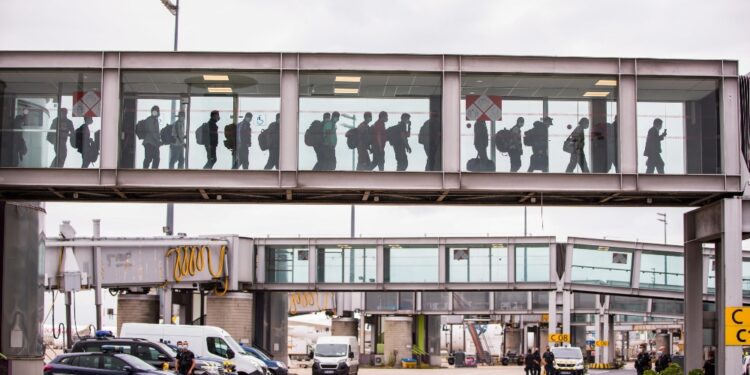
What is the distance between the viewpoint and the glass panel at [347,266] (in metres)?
62.0

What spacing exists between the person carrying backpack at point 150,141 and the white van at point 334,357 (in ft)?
93.1

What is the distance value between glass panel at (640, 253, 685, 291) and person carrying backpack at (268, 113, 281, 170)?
39780 mm

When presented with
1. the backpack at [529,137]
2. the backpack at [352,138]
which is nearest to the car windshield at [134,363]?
the backpack at [352,138]

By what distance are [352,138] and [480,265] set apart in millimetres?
33904

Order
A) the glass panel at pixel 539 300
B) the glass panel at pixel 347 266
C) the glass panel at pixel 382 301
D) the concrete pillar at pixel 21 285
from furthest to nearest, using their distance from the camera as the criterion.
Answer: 1. the glass panel at pixel 382 301
2. the glass panel at pixel 539 300
3. the glass panel at pixel 347 266
4. the concrete pillar at pixel 21 285

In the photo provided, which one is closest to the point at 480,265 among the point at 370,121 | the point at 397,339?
the point at 397,339

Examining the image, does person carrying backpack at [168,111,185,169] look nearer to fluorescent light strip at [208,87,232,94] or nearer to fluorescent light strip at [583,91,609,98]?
fluorescent light strip at [208,87,232,94]

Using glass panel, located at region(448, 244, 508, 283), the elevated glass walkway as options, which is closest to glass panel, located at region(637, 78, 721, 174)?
the elevated glass walkway

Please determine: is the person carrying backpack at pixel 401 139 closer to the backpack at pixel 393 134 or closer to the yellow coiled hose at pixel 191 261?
the backpack at pixel 393 134

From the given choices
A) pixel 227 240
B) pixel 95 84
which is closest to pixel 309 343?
pixel 227 240

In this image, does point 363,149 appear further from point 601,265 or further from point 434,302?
point 434,302

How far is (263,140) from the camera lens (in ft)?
92.9

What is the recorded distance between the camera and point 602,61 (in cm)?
2869

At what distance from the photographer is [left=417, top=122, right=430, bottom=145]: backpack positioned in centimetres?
2845
